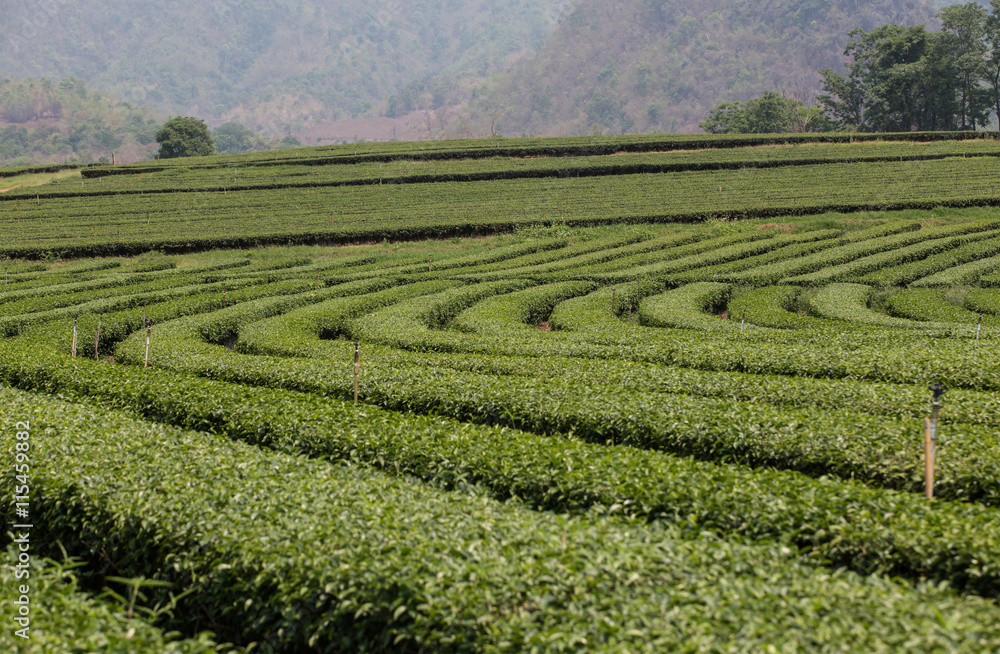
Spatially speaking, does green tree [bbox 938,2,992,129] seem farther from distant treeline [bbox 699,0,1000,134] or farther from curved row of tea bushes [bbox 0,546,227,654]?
curved row of tea bushes [bbox 0,546,227,654]

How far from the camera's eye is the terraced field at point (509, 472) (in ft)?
21.4

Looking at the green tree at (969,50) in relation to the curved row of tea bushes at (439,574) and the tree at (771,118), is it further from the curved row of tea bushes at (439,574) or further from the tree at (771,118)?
the curved row of tea bushes at (439,574)

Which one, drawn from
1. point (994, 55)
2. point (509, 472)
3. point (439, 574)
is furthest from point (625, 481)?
point (994, 55)

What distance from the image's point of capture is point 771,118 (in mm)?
107062

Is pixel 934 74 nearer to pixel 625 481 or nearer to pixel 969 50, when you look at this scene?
pixel 969 50

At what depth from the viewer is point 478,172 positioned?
74375mm

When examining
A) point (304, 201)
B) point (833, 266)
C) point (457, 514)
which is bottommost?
point (457, 514)

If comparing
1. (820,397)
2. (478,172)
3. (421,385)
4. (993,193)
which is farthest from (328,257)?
(993,193)

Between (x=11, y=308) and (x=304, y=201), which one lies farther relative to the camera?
(x=304, y=201)

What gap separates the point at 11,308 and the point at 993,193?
2675 inches

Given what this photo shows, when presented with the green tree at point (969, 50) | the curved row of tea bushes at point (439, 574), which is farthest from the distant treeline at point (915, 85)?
the curved row of tea bushes at point (439, 574)

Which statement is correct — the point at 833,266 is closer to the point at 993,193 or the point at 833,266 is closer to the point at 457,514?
the point at 993,193

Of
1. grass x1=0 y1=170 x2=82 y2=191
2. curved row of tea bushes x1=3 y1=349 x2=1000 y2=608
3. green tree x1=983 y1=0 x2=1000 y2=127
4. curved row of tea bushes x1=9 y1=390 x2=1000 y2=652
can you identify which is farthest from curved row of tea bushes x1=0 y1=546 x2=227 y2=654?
green tree x1=983 y1=0 x2=1000 y2=127

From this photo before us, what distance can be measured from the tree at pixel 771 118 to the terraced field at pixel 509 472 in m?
81.0
